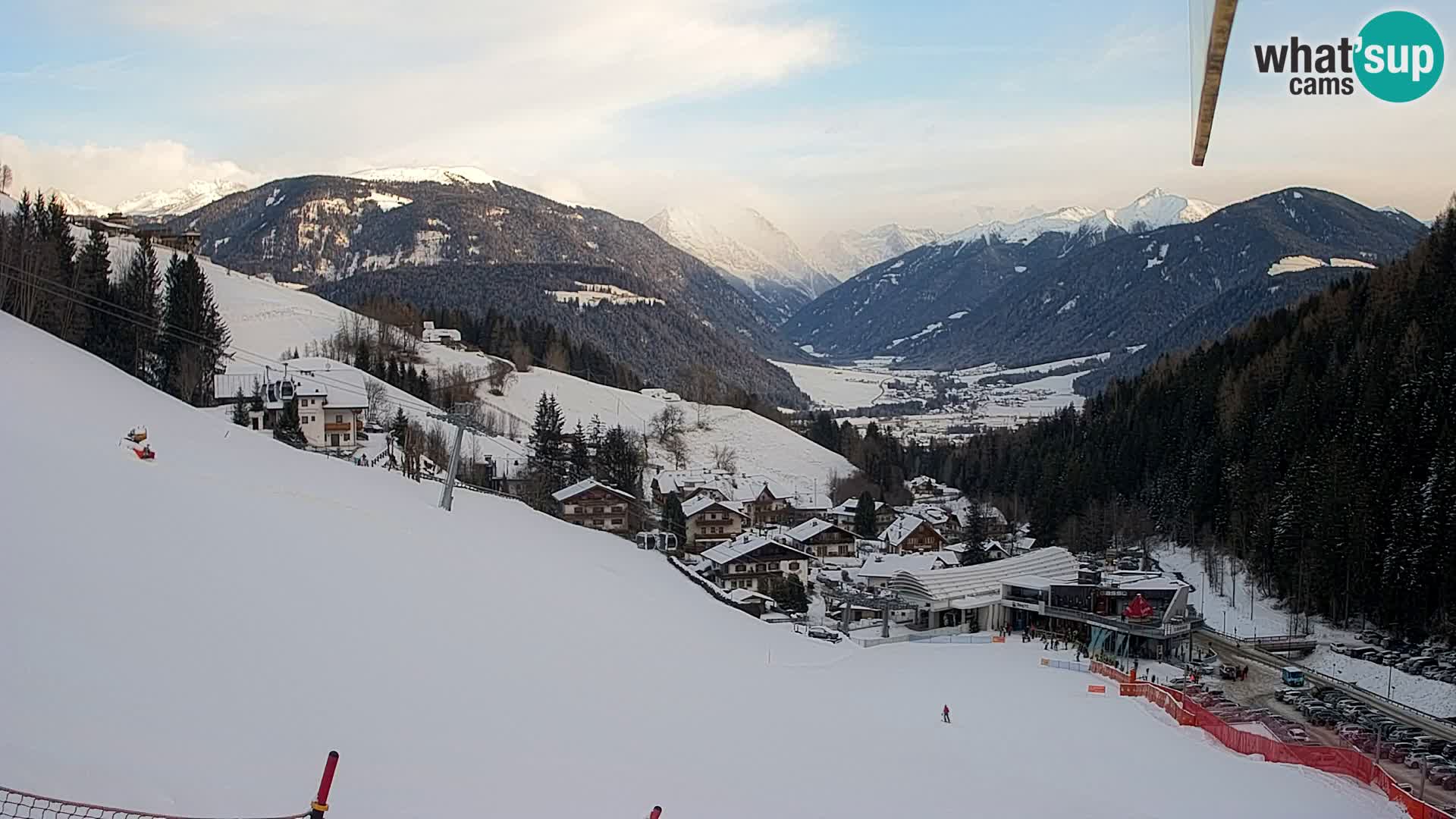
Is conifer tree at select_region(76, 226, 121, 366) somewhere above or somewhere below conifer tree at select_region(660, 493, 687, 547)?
above

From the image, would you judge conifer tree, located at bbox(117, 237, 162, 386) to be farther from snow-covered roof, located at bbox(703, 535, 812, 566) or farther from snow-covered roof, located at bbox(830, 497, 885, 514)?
snow-covered roof, located at bbox(830, 497, 885, 514)

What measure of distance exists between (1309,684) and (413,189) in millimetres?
183344

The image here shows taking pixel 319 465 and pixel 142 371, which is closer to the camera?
pixel 319 465

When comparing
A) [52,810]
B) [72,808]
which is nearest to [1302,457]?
[72,808]

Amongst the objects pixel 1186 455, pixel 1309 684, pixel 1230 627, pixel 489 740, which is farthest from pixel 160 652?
pixel 1186 455

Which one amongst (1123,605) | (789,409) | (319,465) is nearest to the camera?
(319,465)

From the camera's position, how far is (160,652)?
7.86 m

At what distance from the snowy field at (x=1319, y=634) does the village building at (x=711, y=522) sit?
60.0ft

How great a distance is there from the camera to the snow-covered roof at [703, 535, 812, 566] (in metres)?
38.2

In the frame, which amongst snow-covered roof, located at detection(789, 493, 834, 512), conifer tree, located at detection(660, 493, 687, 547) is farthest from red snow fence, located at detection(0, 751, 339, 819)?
snow-covered roof, located at detection(789, 493, 834, 512)

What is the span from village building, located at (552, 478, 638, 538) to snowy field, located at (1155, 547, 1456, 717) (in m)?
21.8

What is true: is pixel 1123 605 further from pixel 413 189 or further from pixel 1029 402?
pixel 413 189

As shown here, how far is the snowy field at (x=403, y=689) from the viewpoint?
6.78m

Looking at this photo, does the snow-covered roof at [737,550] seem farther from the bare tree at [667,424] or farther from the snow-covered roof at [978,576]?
the bare tree at [667,424]
